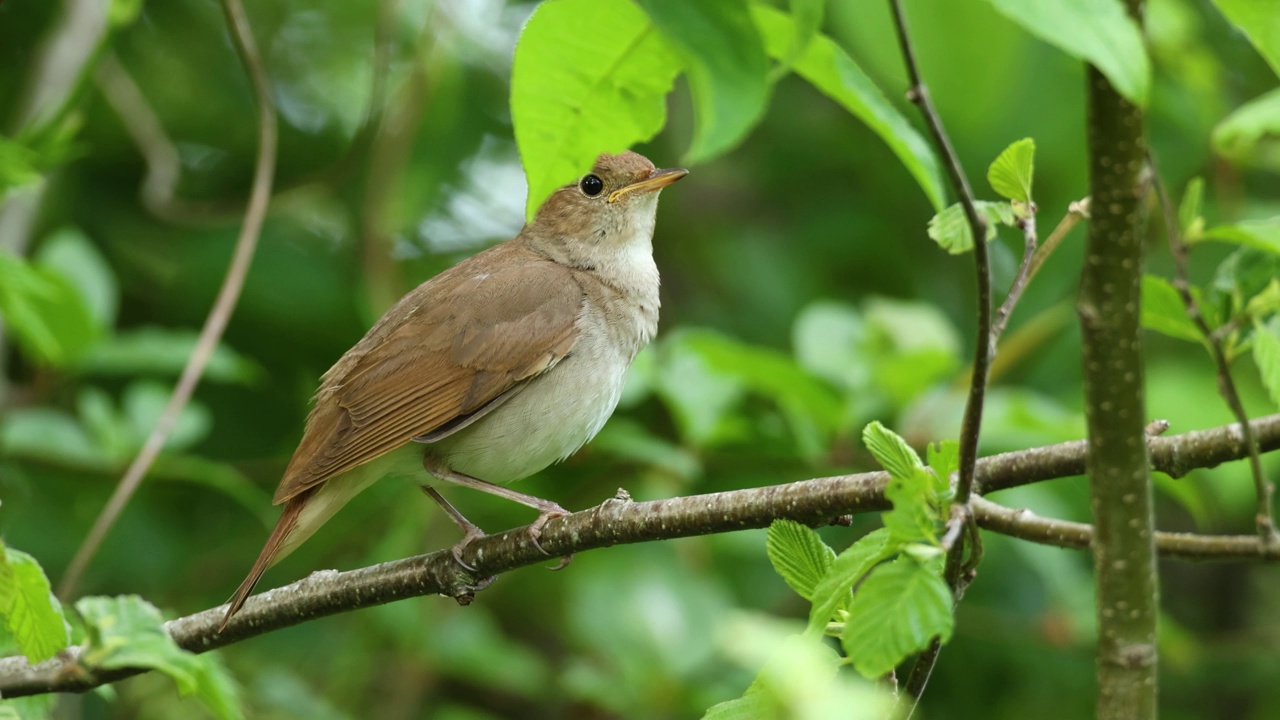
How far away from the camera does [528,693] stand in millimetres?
5727

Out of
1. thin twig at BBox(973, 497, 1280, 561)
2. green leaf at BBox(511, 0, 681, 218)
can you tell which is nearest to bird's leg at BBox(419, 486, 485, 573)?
thin twig at BBox(973, 497, 1280, 561)

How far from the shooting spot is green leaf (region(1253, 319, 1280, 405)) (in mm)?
2104

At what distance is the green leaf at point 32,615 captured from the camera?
1.96m

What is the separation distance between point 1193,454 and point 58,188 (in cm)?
530

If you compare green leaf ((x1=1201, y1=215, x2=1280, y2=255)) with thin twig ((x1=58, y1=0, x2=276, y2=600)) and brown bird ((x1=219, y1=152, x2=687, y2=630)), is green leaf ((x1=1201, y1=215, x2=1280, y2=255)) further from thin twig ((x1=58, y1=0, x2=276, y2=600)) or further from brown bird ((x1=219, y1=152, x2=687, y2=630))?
thin twig ((x1=58, y1=0, x2=276, y2=600))

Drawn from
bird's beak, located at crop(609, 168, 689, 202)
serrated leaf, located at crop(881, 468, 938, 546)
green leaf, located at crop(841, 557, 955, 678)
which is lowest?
green leaf, located at crop(841, 557, 955, 678)

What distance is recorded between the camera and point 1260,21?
1.43 meters

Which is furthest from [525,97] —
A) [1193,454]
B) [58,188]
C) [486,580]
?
[58,188]

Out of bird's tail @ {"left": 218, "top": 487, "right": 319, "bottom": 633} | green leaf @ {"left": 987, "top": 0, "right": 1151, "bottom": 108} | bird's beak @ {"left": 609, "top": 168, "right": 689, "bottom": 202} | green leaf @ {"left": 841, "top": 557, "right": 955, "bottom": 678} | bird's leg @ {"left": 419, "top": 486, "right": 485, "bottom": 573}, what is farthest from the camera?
bird's beak @ {"left": 609, "top": 168, "right": 689, "bottom": 202}

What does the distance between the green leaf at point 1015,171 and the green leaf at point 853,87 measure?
232 millimetres

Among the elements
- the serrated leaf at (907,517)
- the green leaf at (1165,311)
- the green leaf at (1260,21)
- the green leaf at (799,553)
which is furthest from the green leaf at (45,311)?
the green leaf at (1260,21)

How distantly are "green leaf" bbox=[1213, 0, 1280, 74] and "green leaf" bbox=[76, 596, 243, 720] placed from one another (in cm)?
159

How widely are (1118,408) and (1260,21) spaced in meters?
0.47

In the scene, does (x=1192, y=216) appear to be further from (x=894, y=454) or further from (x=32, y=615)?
(x=32, y=615)
